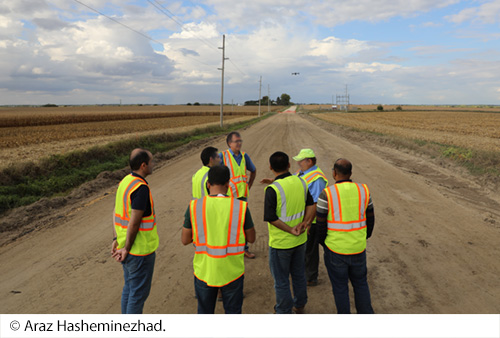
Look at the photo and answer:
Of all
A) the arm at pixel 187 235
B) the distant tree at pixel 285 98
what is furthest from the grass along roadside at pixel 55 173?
the distant tree at pixel 285 98

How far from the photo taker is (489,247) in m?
5.52

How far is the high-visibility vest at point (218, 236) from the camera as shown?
8.51ft

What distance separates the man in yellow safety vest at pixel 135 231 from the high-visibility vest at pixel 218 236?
23.1 inches

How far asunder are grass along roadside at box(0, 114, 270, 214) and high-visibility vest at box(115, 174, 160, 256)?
655cm

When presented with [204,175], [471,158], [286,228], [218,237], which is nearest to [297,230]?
[286,228]

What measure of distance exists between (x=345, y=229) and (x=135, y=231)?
7.00 ft

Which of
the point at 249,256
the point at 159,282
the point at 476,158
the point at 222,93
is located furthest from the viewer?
the point at 222,93

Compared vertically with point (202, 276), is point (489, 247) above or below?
below

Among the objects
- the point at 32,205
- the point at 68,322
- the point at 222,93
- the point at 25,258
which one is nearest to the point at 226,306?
the point at 68,322

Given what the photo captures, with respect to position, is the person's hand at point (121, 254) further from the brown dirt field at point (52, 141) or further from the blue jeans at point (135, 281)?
the brown dirt field at point (52, 141)

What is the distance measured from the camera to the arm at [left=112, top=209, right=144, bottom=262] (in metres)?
2.87

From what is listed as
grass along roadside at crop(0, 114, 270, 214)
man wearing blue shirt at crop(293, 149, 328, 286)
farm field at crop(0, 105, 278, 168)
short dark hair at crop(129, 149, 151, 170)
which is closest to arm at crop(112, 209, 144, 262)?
short dark hair at crop(129, 149, 151, 170)

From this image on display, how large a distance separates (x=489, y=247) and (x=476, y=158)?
8.53 meters

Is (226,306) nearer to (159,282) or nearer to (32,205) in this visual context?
(159,282)
